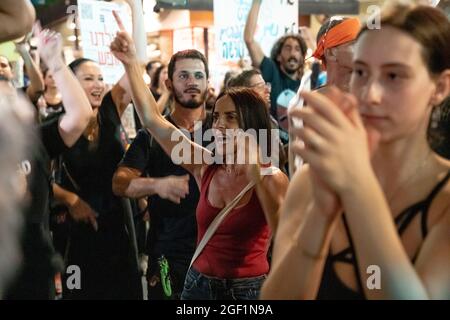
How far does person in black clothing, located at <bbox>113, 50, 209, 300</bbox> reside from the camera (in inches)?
139

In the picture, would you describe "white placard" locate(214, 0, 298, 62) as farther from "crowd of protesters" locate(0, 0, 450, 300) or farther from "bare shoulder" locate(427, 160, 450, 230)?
"bare shoulder" locate(427, 160, 450, 230)

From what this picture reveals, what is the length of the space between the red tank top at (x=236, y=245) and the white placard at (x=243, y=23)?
2979mm

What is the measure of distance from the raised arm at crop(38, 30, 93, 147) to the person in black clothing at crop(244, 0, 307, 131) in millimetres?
1488

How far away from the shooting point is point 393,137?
4.13ft

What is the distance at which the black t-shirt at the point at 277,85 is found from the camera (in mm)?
4938

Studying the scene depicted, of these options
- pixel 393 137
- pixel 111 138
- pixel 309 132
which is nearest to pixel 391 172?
pixel 393 137

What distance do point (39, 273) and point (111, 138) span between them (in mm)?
1073

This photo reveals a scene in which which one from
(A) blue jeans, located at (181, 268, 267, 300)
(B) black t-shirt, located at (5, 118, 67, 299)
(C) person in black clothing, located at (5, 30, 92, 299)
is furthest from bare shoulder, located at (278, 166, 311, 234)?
(B) black t-shirt, located at (5, 118, 67, 299)

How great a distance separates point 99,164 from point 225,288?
158cm

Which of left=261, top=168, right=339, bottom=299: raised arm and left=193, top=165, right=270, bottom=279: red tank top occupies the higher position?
left=261, top=168, right=339, bottom=299: raised arm

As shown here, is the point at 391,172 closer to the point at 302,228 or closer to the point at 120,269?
the point at 302,228

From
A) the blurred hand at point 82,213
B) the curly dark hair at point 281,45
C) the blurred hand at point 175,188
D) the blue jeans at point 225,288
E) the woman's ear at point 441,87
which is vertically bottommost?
the blurred hand at point 82,213

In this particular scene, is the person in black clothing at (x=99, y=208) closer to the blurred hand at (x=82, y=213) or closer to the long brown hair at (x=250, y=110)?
the blurred hand at (x=82, y=213)

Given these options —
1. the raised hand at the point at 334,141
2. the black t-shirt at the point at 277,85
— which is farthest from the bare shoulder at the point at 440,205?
the black t-shirt at the point at 277,85
